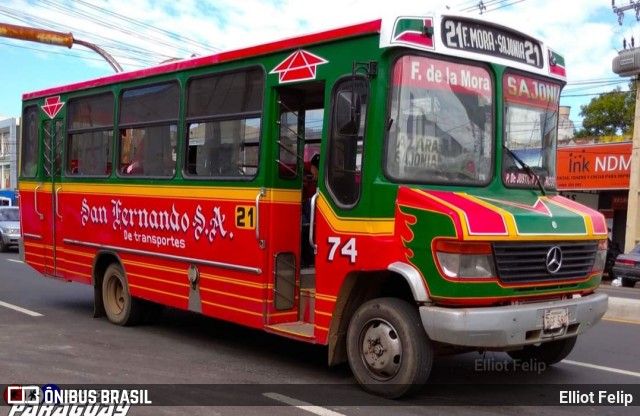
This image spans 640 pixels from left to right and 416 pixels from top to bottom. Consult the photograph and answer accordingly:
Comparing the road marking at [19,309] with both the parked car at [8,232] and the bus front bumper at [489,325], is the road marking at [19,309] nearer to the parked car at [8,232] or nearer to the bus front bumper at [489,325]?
the bus front bumper at [489,325]

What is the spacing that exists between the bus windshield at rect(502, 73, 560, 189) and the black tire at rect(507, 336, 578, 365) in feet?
5.09

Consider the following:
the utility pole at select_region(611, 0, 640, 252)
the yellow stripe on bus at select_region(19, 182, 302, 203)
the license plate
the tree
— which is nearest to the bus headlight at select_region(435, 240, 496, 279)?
the license plate

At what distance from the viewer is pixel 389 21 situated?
230 inches

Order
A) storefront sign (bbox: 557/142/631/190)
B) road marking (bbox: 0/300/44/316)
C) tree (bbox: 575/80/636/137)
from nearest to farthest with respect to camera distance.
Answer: road marking (bbox: 0/300/44/316), storefront sign (bbox: 557/142/631/190), tree (bbox: 575/80/636/137)

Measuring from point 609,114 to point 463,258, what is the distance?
3857 centimetres

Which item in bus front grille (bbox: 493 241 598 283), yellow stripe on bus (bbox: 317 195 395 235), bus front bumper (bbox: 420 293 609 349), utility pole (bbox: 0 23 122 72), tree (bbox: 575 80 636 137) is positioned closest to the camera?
bus front bumper (bbox: 420 293 609 349)

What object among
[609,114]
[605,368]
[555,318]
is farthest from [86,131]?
[609,114]

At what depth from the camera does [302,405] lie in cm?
576

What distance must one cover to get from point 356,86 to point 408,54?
1.73 ft

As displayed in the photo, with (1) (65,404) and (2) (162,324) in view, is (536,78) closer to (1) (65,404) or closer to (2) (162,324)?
(1) (65,404)

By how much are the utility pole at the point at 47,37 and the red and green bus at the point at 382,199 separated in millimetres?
9800

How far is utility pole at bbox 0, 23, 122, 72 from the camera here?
16203 mm

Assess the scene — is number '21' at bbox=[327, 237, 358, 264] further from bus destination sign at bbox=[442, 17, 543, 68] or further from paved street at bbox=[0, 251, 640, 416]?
bus destination sign at bbox=[442, 17, 543, 68]

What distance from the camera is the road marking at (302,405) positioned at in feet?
18.2
